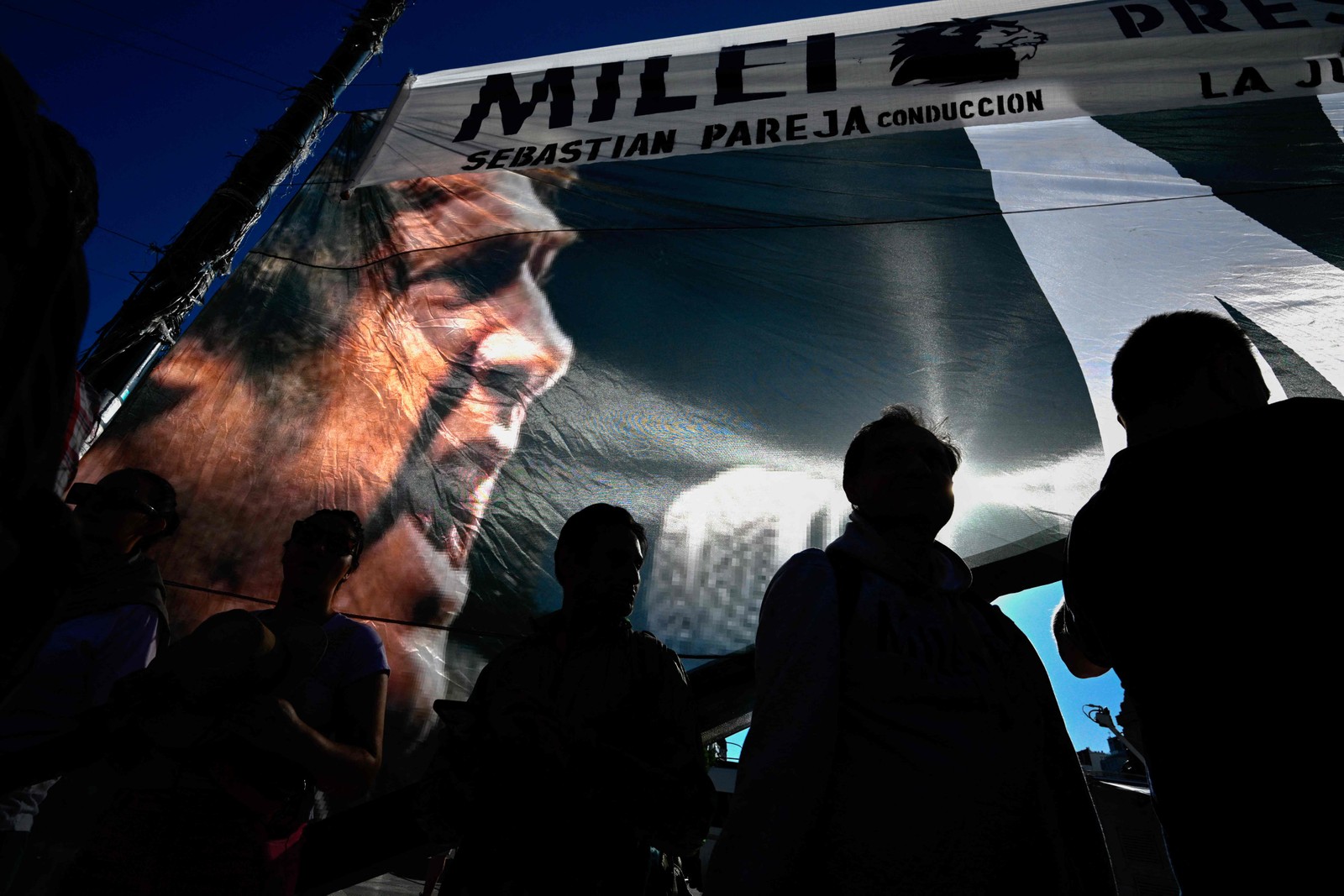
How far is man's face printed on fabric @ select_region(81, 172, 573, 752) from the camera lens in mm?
2598

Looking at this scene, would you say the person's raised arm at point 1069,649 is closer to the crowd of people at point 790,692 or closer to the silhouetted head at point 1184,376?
the crowd of people at point 790,692

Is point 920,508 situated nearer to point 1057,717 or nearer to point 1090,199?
point 1057,717

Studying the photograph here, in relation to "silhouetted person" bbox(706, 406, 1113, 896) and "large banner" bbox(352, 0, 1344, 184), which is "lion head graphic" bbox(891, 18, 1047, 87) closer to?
"large banner" bbox(352, 0, 1344, 184)

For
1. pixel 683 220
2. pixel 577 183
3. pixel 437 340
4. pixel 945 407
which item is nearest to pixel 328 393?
pixel 437 340

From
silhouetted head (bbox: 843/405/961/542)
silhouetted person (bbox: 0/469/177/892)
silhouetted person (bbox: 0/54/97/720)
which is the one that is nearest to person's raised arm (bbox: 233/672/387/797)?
silhouetted person (bbox: 0/469/177/892)

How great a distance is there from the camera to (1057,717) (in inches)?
54.9

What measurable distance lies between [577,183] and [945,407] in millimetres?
1770

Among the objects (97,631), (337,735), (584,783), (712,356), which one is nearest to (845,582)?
(584,783)

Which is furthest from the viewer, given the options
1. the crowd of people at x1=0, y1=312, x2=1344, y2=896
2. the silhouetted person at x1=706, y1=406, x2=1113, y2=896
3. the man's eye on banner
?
the man's eye on banner

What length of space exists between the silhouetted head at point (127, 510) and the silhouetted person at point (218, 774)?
2.67 ft

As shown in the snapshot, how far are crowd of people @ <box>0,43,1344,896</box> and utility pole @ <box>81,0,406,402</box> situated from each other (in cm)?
268

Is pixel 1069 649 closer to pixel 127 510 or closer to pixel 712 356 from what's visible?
pixel 712 356

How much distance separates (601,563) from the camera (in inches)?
68.2

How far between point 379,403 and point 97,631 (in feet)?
4.03
